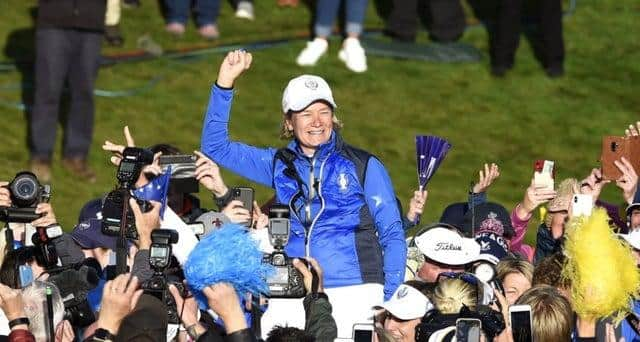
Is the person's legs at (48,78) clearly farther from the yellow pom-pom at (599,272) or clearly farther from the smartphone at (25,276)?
the yellow pom-pom at (599,272)

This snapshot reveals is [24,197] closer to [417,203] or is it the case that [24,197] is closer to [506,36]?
[417,203]

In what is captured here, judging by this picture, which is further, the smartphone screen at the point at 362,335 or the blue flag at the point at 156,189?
the blue flag at the point at 156,189

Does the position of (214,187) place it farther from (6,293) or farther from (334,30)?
(334,30)

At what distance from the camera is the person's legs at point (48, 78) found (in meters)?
14.2

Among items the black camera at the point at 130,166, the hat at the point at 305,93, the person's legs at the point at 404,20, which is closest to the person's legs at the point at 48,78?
the person's legs at the point at 404,20

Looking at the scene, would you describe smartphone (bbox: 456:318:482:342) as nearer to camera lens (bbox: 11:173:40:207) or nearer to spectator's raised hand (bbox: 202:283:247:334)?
spectator's raised hand (bbox: 202:283:247:334)

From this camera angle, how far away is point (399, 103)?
55.6ft

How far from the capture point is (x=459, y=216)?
1103 centimetres

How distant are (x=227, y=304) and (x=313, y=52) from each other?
10.3 metres

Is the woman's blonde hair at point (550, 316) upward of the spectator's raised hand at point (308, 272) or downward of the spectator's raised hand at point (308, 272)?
downward

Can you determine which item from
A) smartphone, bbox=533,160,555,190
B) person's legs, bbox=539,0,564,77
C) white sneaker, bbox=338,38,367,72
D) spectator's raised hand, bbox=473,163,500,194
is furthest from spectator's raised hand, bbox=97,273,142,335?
person's legs, bbox=539,0,564,77

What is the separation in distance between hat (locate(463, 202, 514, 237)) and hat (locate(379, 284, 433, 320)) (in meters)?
2.05

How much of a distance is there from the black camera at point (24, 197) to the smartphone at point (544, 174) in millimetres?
3209

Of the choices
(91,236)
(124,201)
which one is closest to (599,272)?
(124,201)
